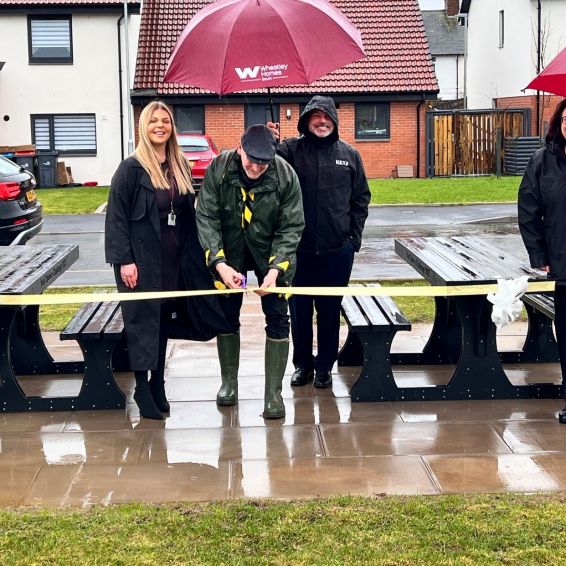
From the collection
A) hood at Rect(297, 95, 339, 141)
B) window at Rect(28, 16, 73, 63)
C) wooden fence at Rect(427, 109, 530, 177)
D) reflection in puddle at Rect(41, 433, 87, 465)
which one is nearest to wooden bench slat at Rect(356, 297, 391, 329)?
hood at Rect(297, 95, 339, 141)

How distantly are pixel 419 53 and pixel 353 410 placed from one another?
2825 cm

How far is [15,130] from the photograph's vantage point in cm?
3309

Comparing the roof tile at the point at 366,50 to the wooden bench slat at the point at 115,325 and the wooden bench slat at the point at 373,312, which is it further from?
the wooden bench slat at the point at 115,325

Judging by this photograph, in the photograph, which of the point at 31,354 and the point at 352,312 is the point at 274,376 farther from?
the point at 31,354

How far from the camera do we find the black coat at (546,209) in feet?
20.1

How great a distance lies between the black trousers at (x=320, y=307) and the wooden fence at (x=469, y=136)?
25.5 meters

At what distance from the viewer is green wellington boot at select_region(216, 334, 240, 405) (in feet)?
22.3

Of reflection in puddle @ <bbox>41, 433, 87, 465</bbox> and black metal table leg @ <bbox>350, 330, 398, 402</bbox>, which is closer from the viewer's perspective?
reflection in puddle @ <bbox>41, 433, 87, 465</bbox>

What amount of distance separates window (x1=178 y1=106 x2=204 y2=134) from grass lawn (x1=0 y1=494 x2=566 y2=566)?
2884 centimetres

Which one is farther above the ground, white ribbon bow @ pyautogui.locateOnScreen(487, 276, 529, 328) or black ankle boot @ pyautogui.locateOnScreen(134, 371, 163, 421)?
white ribbon bow @ pyautogui.locateOnScreen(487, 276, 529, 328)

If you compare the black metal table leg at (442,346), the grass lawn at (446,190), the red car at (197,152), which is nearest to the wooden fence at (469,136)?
the grass lawn at (446,190)

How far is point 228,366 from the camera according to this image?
6.84m

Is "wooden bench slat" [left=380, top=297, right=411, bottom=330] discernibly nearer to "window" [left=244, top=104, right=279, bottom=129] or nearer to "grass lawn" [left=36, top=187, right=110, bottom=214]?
"grass lawn" [left=36, top=187, right=110, bottom=214]

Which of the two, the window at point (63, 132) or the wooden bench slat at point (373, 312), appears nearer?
the wooden bench slat at point (373, 312)
